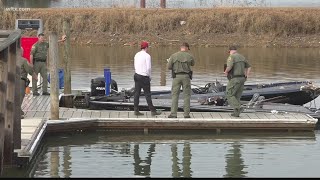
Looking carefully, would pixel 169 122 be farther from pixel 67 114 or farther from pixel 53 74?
pixel 53 74

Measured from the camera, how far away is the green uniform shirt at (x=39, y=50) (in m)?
19.0

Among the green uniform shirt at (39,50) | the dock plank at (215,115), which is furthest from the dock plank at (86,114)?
the dock plank at (215,115)

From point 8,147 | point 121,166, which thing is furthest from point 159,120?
point 8,147

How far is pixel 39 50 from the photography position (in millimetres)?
19078

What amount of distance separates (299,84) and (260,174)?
6889 mm

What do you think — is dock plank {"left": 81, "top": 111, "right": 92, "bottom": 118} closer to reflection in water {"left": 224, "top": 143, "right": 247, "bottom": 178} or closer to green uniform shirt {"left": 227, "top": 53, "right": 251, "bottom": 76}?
green uniform shirt {"left": 227, "top": 53, "right": 251, "bottom": 76}

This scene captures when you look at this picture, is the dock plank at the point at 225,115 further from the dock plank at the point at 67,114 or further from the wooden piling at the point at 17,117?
the wooden piling at the point at 17,117

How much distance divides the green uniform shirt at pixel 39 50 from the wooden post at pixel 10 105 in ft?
20.0

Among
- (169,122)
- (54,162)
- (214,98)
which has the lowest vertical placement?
(54,162)

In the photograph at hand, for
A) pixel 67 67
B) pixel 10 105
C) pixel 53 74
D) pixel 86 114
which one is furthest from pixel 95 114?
pixel 10 105

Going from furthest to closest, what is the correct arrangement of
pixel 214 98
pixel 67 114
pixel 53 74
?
1. pixel 214 98
2. pixel 67 114
3. pixel 53 74

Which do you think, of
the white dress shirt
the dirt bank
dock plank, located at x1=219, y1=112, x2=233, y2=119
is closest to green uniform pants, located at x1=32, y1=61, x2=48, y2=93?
the white dress shirt

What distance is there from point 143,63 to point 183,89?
946mm

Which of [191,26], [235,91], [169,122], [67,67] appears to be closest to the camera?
[169,122]
